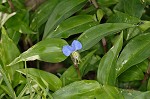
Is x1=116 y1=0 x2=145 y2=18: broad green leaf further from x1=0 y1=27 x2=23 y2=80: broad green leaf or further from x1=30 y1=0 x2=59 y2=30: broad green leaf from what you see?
x1=0 y1=27 x2=23 y2=80: broad green leaf

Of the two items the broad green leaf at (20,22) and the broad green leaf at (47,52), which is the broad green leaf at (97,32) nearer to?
the broad green leaf at (47,52)

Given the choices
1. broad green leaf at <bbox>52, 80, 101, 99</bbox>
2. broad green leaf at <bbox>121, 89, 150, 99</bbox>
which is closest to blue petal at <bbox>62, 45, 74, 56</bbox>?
broad green leaf at <bbox>52, 80, 101, 99</bbox>

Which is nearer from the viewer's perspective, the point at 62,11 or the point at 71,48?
the point at 71,48

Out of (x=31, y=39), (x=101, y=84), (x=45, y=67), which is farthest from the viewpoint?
(x=45, y=67)

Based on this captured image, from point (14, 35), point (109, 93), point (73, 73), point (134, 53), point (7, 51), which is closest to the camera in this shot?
point (109, 93)

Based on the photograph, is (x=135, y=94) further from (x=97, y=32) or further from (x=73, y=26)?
(x=73, y=26)

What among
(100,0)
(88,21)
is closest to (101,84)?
(88,21)

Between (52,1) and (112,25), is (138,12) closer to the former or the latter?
(112,25)

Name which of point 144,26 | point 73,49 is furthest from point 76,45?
point 144,26
